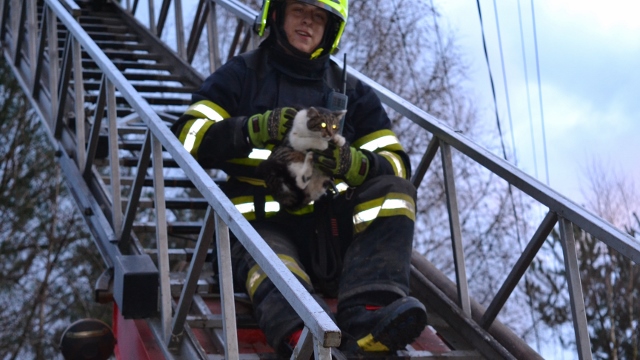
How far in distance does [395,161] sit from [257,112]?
54 centimetres

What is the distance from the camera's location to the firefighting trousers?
122 inches

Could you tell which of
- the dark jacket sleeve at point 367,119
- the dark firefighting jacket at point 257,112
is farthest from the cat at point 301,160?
the dark jacket sleeve at point 367,119

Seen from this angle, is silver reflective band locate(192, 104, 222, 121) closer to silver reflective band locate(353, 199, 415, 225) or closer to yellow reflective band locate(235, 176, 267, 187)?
yellow reflective band locate(235, 176, 267, 187)

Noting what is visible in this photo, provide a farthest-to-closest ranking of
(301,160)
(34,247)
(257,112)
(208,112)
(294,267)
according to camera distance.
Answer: (34,247) → (257,112) → (208,112) → (301,160) → (294,267)

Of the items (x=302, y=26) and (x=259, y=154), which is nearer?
(x=259, y=154)

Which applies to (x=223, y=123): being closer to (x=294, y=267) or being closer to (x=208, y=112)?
(x=208, y=112)

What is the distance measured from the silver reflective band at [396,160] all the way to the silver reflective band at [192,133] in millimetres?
660

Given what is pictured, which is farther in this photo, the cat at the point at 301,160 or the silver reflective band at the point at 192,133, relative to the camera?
the silver reflective band at the point at 192,133

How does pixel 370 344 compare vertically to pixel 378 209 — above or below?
below

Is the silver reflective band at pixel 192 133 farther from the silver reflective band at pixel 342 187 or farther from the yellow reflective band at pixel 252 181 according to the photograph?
the silver reflective band at pixel 342 187

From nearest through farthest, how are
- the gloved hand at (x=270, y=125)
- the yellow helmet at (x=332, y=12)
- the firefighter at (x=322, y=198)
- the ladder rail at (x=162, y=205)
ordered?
the ladder rail at (x=162, y=205), the firefighter at (x=322, y=198), the gloved hand at (x=270, y=125), the yellow helmet at (x=332, y=12)

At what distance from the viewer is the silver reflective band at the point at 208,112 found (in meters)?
3.48

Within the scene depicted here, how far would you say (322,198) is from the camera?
3.45 meters

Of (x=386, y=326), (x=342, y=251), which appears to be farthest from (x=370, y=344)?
(x=342, y=251)
